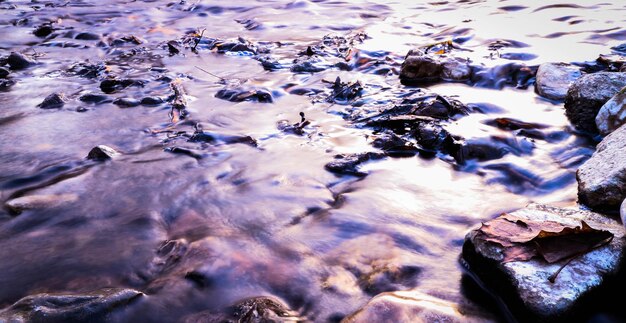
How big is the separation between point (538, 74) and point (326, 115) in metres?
2.02

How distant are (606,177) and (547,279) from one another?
878 mm

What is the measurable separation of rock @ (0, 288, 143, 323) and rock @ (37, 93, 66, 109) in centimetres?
271

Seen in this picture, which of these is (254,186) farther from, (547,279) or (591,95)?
(591,95)

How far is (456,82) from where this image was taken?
433 centimetres

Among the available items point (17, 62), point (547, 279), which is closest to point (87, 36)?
point (17, 62)

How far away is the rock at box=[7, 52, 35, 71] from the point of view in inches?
202

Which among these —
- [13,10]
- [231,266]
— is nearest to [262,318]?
[231,266]

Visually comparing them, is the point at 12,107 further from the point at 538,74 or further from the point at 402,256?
the point at 538,74

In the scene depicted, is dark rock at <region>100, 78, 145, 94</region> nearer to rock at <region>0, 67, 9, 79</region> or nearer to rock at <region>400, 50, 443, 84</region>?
rock at <region>0, 67, 9, 79</region>

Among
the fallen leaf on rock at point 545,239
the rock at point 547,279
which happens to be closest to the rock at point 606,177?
the rock at point 547,279

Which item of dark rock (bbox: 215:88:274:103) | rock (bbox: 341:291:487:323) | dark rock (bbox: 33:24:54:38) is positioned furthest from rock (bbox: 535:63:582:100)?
dark rock (bbox: 33:24:54:38)

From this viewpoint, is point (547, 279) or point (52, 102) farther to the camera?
point (52, 102)

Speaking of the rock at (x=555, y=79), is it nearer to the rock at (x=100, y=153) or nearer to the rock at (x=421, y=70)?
the rock at (x=421, y=70)

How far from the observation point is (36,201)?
2596mm
